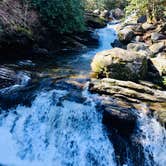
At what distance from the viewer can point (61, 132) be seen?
937 cm

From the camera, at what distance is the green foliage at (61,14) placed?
18.2 meters

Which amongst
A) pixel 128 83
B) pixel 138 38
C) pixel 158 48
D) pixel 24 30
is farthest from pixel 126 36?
pixel 128 83

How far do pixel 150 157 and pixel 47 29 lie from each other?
38.8 feet

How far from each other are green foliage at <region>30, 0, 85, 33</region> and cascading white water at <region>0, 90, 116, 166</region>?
30.2 feet

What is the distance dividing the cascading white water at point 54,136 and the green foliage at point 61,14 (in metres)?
9.20

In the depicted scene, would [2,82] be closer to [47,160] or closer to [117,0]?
[47,160]

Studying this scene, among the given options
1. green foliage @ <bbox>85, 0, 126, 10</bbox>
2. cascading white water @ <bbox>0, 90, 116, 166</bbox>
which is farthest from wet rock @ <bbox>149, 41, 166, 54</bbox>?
green foliage @ <bbox>85, 0, 126, 10</bbox>

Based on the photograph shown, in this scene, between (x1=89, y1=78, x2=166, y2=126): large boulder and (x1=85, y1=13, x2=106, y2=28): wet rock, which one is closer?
(x1=89, y1=78, x2=166, y2=126): large boulder

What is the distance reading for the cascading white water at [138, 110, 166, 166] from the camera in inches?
350

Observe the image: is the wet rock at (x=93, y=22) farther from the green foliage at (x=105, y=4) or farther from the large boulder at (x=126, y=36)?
the green foliage at (x=105, y=4)

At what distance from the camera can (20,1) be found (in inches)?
682

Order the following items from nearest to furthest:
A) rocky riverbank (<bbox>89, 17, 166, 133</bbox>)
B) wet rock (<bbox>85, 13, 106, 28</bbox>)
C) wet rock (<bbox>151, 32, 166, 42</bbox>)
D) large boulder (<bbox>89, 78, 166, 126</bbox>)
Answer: large boulder (<bbox>89, 78, 166, 126</bbox>) → rocky riverbank (<bbox>89, 17, 166, 133</bbox>) → wet rock (<bbox>151, 32, 166, 42</bbox>) → wet rock (<bbox>85, 13, 106, 28</bbox>)

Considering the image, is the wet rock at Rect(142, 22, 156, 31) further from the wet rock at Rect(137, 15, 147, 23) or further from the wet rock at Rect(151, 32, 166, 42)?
the wet rock at Rect(137, 15, 147, 23)

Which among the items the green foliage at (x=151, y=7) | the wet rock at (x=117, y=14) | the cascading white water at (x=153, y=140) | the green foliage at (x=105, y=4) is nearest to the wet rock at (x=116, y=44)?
the green foliage at (x=151, y=7)
